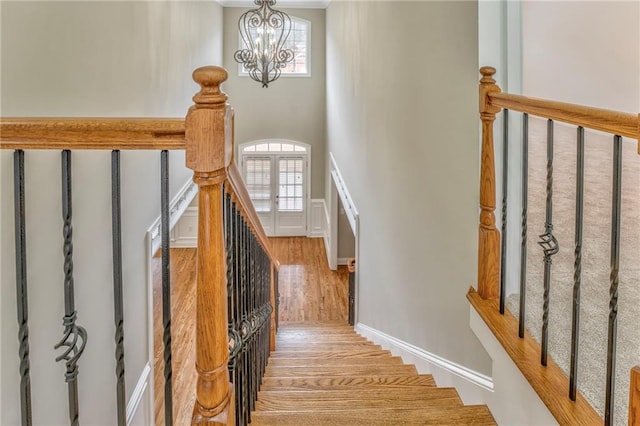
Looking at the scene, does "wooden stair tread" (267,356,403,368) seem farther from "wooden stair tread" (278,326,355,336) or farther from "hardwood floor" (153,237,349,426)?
"wooden stair tread" (278,326,355,336)

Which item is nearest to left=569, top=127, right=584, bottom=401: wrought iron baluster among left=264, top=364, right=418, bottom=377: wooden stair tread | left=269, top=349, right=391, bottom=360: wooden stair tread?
left=264, top=364, right=418, bottom=377: wooden stair tread

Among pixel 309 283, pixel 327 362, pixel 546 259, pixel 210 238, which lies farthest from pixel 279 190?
pixel 210 238

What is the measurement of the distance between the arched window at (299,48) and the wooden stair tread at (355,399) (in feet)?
28.2

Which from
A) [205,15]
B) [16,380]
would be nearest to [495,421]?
[16,380]

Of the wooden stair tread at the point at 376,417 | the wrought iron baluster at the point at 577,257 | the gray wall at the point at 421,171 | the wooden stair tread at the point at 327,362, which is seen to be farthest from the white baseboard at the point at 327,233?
the wrought iron baluster at the point at 577,257

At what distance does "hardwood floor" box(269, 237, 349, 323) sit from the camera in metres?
7.64

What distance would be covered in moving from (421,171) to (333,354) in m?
1.52

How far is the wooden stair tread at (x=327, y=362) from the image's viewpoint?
11.3 feet

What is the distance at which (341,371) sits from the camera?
3256 mm

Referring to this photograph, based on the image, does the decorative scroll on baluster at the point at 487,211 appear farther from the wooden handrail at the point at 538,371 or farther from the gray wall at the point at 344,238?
the gray wall at the point at 344,238

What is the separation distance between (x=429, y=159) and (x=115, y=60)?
2122 millimetres

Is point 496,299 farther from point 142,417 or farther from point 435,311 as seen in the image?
point 142,417

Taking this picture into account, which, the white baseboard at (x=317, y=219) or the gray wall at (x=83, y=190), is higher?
the gray wall at (x=83, y=190)

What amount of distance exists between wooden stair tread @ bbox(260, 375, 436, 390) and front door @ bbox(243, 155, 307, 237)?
803 cm
